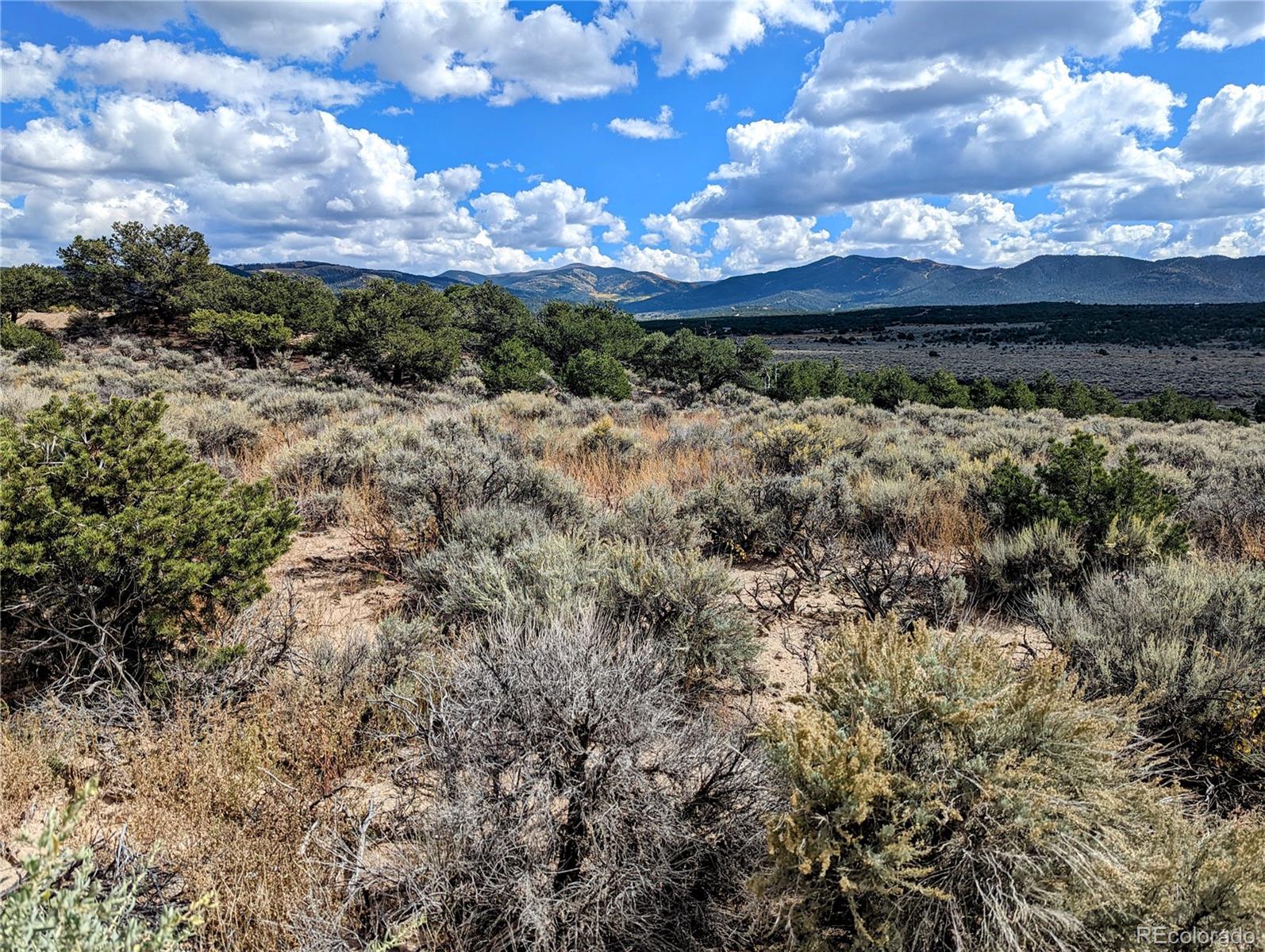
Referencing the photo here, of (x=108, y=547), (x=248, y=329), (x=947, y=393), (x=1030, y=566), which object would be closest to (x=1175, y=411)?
(x=947, y=393)

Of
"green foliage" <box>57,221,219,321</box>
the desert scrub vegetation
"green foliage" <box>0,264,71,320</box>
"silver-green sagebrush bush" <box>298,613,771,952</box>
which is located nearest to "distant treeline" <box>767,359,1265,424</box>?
the desert scrub vegetation

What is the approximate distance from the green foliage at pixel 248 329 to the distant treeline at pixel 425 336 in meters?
0.07

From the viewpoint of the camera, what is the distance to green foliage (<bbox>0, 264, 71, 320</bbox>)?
111 ft

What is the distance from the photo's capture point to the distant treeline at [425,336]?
21.7 m

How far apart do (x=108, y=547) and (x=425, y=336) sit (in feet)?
66.8

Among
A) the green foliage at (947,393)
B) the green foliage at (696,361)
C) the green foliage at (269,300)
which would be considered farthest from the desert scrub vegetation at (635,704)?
the green foliage at (269,300)

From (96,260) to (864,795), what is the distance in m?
47.2

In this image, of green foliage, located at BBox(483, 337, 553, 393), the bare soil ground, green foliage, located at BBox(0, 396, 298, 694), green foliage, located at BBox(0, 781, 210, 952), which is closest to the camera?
green foliage, located at BBox(0, 781, 210, 952)

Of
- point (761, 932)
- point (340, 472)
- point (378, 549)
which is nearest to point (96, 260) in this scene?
point (340, 472)

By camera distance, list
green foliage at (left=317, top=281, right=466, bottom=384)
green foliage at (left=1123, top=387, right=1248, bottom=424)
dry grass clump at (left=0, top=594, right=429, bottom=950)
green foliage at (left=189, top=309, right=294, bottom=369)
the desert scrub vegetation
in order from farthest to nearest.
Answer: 1. green foliage at (left=1123, top=387, right=1248, bottom=424)
2. green foliage at (left=189, top=309, right=294, bottom=369)
3. green foliage at (left=317, top=281, right=466, bottom=384)
4. dry grass clump at (left=0, top=594, right=429, bottom=950)
5. the desert scrub vegetation

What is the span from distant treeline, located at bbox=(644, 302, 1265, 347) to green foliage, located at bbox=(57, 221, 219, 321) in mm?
74484

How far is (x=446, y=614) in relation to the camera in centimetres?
420

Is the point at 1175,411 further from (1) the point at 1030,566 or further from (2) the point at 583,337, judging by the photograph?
(1) the point at 1030,566

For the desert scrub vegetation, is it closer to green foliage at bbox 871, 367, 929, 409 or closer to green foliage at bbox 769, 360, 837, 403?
green foliage at bbox 769, 360, 837, 403
